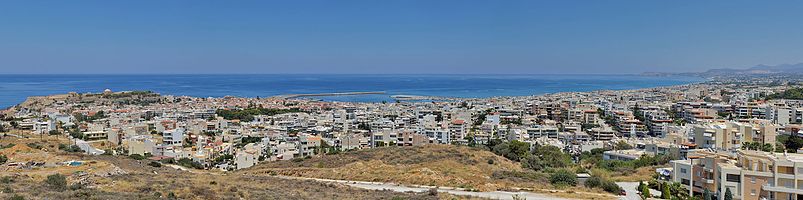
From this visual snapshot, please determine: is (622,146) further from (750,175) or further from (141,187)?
(141,187)

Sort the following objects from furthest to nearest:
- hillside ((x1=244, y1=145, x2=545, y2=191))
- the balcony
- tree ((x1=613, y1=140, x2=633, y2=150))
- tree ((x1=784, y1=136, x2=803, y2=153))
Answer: tree ((x1=613, y1=140, x2=633, y2=150)) < tree ((x1=784, y1=136, x2=803, y2=153)) < hillside ((x1=244, y1=145, x2=545, y2=191)) < the balcony

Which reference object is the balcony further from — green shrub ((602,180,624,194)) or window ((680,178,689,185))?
green shrub ((602,180,624,194))

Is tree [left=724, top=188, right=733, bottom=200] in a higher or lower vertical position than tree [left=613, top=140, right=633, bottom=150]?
higher

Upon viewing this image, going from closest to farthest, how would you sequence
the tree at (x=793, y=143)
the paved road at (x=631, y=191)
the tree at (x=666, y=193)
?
the tree at (x=666, y=193) → the paved road at (x=631, y=191) → the tree at (x=793, y=143)

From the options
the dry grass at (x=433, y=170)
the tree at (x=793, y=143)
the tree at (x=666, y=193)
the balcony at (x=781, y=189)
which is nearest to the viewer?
the balcony at (x=781, y=189)

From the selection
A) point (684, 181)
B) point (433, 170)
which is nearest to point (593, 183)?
Answer: point (684, 181)

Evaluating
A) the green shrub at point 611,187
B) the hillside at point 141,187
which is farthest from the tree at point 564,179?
the hillside at point 141,187

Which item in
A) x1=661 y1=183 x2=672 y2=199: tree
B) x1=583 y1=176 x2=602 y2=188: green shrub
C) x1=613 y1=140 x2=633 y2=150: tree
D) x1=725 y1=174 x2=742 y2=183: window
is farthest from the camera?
x1=613 y1=140 x2=633 y2=150: tree

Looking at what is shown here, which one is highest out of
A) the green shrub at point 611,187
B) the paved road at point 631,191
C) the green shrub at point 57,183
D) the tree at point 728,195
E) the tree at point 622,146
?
the green shrub at point 57,183

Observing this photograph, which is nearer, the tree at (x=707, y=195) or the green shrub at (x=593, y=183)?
the tree at (x=707, y=195)

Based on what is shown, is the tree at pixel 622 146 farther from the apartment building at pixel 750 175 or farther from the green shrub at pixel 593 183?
the green shrub at pixel 593 183

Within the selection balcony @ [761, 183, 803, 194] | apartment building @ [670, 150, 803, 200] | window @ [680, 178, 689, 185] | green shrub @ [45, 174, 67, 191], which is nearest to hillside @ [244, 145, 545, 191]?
window @ [680, 178, 689, 185]

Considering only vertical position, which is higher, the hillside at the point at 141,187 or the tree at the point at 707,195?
the hillside at the point at 141,187
